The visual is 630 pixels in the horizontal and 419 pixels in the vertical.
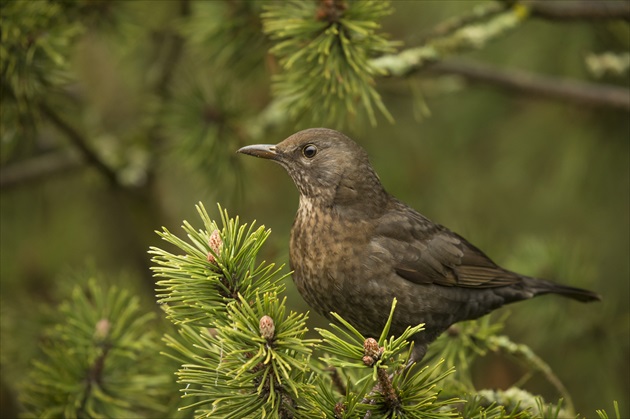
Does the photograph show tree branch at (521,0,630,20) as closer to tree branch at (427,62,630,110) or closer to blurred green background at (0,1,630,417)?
blurred green background at (0,1,630,417)

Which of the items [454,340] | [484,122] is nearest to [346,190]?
[454,340]

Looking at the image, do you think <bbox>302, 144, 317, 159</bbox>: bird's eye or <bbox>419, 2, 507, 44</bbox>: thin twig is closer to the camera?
<bbox>302, 144, 317, 159</bbox>: bird's eye

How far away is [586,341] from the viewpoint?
14.9 ft

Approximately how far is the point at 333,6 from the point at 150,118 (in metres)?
1.70

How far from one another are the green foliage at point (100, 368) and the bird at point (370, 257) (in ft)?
2.31

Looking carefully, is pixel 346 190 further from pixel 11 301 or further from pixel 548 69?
pixel 548 69

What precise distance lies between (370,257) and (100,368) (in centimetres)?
118

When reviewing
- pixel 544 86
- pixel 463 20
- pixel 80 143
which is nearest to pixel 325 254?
pixel 463 20

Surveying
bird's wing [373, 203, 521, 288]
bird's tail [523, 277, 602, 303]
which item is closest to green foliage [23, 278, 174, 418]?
bird's wing [373, 203, 521, 288]

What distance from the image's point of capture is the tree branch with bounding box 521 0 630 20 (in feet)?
12.8

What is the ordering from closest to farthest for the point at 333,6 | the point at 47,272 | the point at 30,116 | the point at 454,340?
1. the point at 333,6
2. the point at 454,340
3. the point at 30,116
4. the point at 47,272

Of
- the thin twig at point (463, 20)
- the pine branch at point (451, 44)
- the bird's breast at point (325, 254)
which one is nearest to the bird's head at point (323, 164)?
the bird's breast at point (325, 254)

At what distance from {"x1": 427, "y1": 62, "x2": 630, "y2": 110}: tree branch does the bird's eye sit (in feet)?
3.60

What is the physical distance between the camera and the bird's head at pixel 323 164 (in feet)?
11.5
